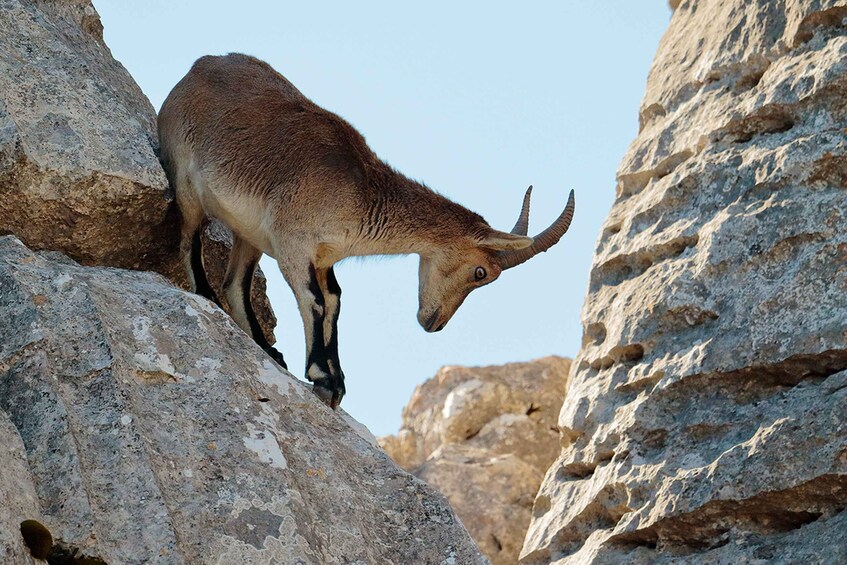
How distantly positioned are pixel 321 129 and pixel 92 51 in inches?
68.4

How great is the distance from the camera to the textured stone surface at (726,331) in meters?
8.20

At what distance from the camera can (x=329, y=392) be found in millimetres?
8133

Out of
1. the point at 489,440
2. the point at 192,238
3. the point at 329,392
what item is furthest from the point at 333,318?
the point at 489,440

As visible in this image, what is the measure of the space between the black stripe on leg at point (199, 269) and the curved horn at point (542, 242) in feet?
8.45

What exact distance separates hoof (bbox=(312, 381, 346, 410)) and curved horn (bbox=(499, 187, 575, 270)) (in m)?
2.38

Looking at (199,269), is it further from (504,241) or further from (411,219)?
(504,241)

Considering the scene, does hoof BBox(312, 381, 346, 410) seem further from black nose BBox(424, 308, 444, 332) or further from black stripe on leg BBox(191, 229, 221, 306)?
black nose BBox(424, 308, 444, 332)

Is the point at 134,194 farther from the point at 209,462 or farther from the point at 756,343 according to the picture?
the point at 756,343

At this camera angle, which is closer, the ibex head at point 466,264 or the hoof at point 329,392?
the hoof at point 329,392

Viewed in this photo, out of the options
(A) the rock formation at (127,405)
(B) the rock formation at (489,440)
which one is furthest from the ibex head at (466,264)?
(B) the rock formation at (489,440)

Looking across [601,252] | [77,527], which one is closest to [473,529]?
[601,252]

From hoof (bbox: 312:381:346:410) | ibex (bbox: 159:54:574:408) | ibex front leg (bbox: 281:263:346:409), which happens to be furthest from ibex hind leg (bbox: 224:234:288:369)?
hoof (bbox: 312:381:346:410)

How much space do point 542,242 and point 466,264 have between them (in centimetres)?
72

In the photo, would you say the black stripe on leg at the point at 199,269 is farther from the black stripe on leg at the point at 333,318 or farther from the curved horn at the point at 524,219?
the curved horn at the point at 524,219
